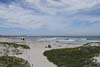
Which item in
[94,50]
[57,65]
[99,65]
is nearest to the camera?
[99,65]

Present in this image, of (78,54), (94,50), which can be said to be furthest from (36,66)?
(94,50)

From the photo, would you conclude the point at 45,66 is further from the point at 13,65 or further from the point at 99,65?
the point at 99,65

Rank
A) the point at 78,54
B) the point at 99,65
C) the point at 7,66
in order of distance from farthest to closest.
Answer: the point at 78,54 → the point at 99,65 → the point at 7,66

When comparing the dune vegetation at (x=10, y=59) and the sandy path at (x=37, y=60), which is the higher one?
the dune vegetation at (x=10, y=59)

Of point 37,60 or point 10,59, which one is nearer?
point 10,59

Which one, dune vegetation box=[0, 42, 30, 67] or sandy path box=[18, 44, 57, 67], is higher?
dune vegetation box=[0, 42, 30, 67]

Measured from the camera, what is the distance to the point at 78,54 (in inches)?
1668

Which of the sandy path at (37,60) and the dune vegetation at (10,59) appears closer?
the dune vegetation at (10,59)

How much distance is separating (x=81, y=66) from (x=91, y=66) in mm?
1697

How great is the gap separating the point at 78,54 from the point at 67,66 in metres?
11.8

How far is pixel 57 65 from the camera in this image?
3241 cm

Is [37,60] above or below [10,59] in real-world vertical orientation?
below

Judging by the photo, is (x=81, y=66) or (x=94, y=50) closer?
(x=81, y=66)

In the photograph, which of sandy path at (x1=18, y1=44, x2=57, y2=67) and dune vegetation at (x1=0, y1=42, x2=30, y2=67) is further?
sandy path at (x1=18, y1=44, x2=57, y2=67)
